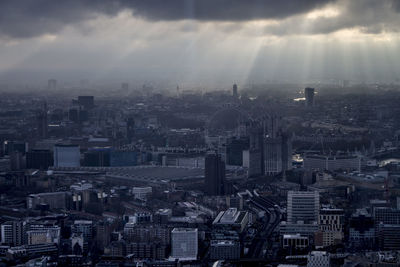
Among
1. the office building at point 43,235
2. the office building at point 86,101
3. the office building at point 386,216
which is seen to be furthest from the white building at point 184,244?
the office building at point 86,101

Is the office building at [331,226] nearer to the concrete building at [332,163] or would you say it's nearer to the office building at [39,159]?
the concrete building at [332,163]

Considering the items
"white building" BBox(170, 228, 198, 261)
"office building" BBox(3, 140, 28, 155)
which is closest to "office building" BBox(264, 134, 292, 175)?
"office building" BBox(3, 140, 28, 155)

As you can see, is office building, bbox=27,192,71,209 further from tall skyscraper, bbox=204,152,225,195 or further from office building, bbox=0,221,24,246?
tall skyscraper, bbox=204,152,225,195

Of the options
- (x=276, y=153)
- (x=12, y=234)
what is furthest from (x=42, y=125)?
(x=12, y=234)

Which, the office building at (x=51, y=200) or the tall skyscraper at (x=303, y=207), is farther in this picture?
the office building at (x=51, y=200)

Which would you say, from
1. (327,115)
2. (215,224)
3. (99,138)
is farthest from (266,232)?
(99,138)

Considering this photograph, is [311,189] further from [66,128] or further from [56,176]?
[66,128]

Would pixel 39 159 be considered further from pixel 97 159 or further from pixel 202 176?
pixel 202 176
